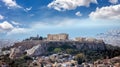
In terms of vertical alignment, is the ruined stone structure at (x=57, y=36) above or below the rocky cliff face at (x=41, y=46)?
above

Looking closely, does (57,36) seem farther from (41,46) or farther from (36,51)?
(36,51)

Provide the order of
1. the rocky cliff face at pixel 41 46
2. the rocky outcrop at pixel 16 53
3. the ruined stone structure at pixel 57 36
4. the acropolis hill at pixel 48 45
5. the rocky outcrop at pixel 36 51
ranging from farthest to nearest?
the ruined stone structure at pixel 57 36 → the acropolis hill at pixel 48 45 → the rocky cliff face at pixel 41 46 → the rocky outcrop at pixel 36 51 → the rocky outcrop at pixel 16 53

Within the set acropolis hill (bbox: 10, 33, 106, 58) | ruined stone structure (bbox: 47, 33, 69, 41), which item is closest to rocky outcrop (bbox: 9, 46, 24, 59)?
acropolis hill (bbox: 10, 33, 106, 58)

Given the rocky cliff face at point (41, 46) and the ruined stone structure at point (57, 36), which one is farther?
the ruined stone structure at point (57, 36)

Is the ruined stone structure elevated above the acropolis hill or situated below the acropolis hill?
above

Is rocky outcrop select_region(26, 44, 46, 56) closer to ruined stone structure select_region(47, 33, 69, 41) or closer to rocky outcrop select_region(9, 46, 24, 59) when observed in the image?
rocky outcrop select_region(9, 46, 24, 59)

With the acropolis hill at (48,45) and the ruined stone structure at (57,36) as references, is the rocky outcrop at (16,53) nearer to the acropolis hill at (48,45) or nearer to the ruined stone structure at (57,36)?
the acropolis hill at (48,45)

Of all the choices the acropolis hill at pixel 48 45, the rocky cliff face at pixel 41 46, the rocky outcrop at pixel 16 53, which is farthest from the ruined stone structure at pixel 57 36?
the rocky outcrop at pixel 16 53

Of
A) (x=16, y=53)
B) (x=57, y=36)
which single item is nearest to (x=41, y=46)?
(x=16, y=53)
